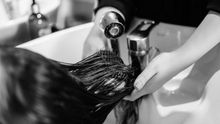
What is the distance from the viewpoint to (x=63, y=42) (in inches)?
29.2

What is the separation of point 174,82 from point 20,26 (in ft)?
1.30

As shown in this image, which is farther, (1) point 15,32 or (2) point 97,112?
(1) point 15,32

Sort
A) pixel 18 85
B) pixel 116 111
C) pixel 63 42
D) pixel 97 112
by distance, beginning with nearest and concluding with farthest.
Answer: pixel 18 85 < pixel 97 112 < pixel 116 111 < pixel 63 42

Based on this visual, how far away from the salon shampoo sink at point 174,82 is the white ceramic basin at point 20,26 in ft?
0.23

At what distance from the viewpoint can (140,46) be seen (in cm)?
56

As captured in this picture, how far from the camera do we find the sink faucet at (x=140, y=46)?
54 cm

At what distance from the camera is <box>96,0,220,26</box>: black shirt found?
0.71m

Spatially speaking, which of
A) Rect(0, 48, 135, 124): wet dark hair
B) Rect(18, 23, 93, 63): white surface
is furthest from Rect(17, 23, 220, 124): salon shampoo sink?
Rect(0, 48, 135, 124): wet dark hair

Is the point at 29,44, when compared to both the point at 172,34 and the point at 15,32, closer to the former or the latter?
the point at 15,32

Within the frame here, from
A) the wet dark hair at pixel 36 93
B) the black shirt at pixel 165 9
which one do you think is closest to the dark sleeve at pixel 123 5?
the black shirt at pixel 165 9

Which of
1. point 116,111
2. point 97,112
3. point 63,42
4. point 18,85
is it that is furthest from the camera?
point 63,42

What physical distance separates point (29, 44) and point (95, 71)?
215 mm

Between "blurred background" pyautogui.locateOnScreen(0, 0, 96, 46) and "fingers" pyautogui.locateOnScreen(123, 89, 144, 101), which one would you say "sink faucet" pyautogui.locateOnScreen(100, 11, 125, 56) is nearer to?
"fingers" pyautogui.locateOnScreen(123, 89, 144, 101)

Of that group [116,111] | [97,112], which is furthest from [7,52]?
[116,111]
